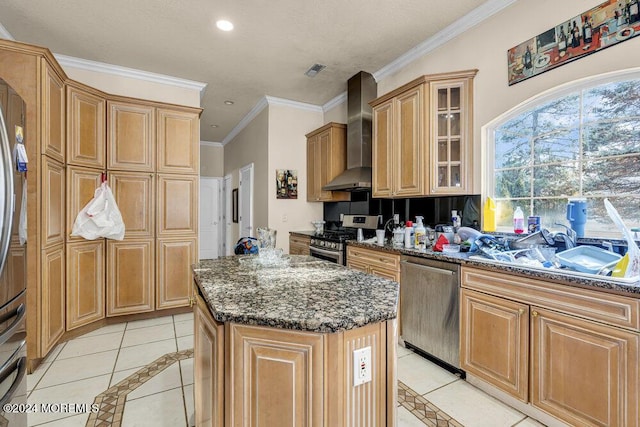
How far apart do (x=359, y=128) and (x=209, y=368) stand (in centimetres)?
329

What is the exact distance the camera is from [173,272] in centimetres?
350

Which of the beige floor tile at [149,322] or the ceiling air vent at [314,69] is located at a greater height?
the ceiling air vent at [314,69]

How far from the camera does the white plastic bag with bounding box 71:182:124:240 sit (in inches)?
114

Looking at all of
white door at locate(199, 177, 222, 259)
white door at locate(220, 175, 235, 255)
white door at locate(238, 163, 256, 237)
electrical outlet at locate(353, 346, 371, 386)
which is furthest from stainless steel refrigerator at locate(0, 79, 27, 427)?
white door at locate(199, 177, 222, 259)

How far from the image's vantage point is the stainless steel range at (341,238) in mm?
3385

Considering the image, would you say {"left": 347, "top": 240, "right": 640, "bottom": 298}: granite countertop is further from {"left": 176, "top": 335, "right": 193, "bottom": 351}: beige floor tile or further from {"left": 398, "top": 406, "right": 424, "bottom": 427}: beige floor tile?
{"left": 176, "top": 335, "right": 193, "bottom": 351}: beige floor tile

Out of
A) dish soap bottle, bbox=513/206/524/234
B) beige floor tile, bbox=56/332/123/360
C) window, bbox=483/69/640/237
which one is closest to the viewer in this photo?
window, bbox=483/69/640/237

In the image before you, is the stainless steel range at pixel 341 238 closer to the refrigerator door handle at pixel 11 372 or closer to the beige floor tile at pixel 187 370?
the beige floor tile at pixel 187 370

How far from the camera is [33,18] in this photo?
8.68ft

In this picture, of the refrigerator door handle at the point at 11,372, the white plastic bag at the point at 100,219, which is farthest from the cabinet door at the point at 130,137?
the refrigerator door handle at the point at 11,372

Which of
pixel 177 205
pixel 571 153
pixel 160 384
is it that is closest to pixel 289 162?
Answer: pixel 177 205

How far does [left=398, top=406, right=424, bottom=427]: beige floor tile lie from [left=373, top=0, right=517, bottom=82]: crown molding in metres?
3.07

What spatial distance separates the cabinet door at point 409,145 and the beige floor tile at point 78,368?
2.95 metres

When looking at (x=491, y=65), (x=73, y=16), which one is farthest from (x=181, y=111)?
(x=491, y=65)
